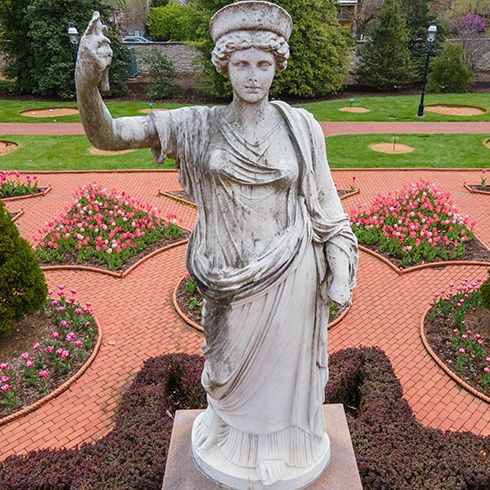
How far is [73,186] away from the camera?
544 inches

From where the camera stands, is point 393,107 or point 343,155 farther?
point 393,107

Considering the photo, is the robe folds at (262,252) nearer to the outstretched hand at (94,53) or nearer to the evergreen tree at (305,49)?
the outstretched hand at (94,53)

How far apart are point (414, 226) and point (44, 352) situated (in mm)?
7175

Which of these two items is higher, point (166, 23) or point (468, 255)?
point (166, 23)

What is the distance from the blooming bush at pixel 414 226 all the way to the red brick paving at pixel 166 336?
48 cm

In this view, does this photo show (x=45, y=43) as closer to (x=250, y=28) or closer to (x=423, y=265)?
(x=423, y=265)

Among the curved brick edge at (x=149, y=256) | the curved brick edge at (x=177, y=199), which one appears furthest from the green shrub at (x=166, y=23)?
the curved brick edge at (x=149, y=256)

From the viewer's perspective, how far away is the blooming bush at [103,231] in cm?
946

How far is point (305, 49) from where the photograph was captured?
25.1 metres

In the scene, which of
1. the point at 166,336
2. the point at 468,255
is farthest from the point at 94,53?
the point at 468,255

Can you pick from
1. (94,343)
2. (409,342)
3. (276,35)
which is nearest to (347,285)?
(276,35)

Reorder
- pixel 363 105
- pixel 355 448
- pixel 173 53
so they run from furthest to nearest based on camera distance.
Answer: pixel 173 53, pixel 363 105, pixel 355 448

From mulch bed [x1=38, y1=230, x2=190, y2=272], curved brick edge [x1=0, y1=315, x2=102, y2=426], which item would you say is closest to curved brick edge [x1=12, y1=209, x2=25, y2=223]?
mulch bed [x1=38, y1=230, x2=190, y2=272]

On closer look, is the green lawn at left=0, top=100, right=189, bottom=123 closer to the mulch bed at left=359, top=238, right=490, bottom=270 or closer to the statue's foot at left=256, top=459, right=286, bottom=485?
the mulch bed at left=359, top=238, right=490, bottom=270
